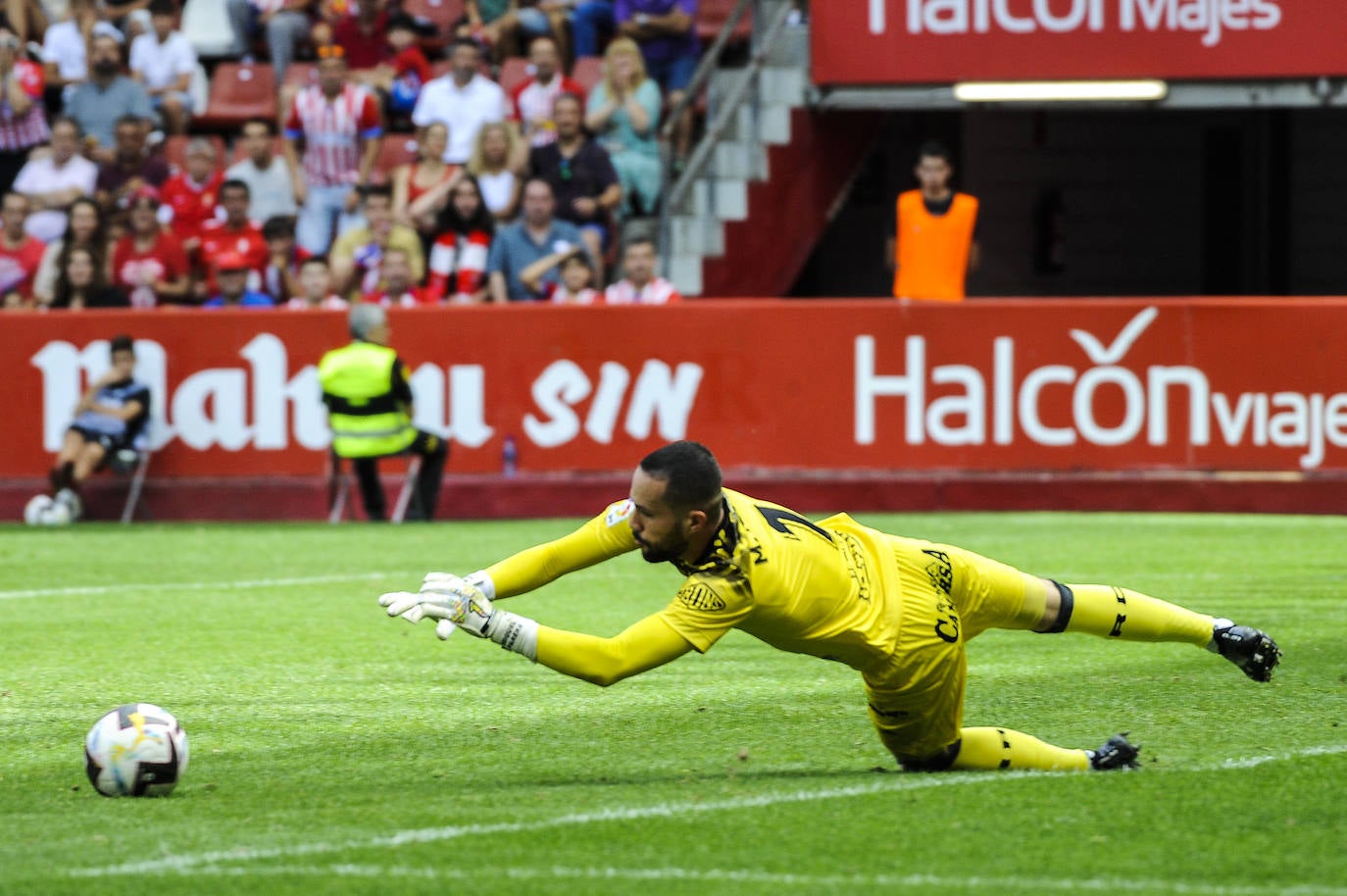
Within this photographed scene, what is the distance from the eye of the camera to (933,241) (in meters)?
16.5

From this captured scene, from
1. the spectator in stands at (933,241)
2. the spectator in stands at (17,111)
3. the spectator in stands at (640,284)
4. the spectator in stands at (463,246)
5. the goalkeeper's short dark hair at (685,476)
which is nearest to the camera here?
the goalkeeper's short dark hair at (685,476)

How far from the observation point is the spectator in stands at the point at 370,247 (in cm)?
1789

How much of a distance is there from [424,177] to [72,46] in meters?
4.99

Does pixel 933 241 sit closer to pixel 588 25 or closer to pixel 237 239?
pixel 588 25

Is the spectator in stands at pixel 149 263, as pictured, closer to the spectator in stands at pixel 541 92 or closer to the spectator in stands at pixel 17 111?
the spectator in stands at pixel 17 111

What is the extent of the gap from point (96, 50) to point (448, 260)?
191 inches

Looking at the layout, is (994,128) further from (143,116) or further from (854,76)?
(143,116)

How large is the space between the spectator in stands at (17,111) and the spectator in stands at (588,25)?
5149 millimetres

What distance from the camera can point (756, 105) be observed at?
19.1m

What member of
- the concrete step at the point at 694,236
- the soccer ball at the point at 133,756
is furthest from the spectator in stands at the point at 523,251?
the soccer ball at the point at 133,756

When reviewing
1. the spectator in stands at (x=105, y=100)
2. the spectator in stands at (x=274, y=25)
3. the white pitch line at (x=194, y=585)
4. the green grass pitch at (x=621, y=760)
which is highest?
the spectator in stands at (x=274, y=25)

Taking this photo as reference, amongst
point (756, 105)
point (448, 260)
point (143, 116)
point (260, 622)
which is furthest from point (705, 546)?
point (143, 116)

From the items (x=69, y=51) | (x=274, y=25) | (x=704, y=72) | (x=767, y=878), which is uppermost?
(x=274, y=25)

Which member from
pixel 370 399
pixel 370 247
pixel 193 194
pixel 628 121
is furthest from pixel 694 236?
pixel 193 194
